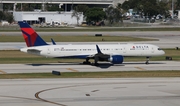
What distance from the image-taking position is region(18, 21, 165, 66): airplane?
61.1 m

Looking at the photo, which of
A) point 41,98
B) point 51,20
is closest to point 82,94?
point 41,98

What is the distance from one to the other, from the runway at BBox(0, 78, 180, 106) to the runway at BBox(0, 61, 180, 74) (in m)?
8.79

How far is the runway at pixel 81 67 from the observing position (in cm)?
5747

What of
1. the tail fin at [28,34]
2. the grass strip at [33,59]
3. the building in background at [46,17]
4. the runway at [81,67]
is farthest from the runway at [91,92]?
the building in background at [46,17]

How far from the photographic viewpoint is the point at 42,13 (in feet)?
636

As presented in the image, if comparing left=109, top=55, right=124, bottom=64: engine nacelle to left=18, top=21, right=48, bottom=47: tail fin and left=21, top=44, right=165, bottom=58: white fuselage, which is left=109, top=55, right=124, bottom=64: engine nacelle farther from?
left=18, top=21, right=48, bottom=47: tail fin

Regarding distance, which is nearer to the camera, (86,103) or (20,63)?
(86,103)

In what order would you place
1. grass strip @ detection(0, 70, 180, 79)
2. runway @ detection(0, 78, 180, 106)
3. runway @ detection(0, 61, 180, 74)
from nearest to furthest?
runway @ detection(0, 78, 180, 106) < grass strip @ detection(0, 70, 180, 79) < runway @ detection(0, 61, 180, 74)

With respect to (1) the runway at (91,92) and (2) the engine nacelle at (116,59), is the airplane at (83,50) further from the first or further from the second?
(1) the runway at (91,92)

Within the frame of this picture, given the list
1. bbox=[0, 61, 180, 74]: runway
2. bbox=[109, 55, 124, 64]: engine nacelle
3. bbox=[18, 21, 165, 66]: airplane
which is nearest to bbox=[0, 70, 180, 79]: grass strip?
bbox=[0, 61, 180, 74]: runway

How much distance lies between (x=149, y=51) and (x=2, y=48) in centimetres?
3255

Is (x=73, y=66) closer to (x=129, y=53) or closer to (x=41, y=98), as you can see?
(x=129, y=53)

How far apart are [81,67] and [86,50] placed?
328 centimetres

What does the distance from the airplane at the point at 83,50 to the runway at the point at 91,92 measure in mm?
12043
